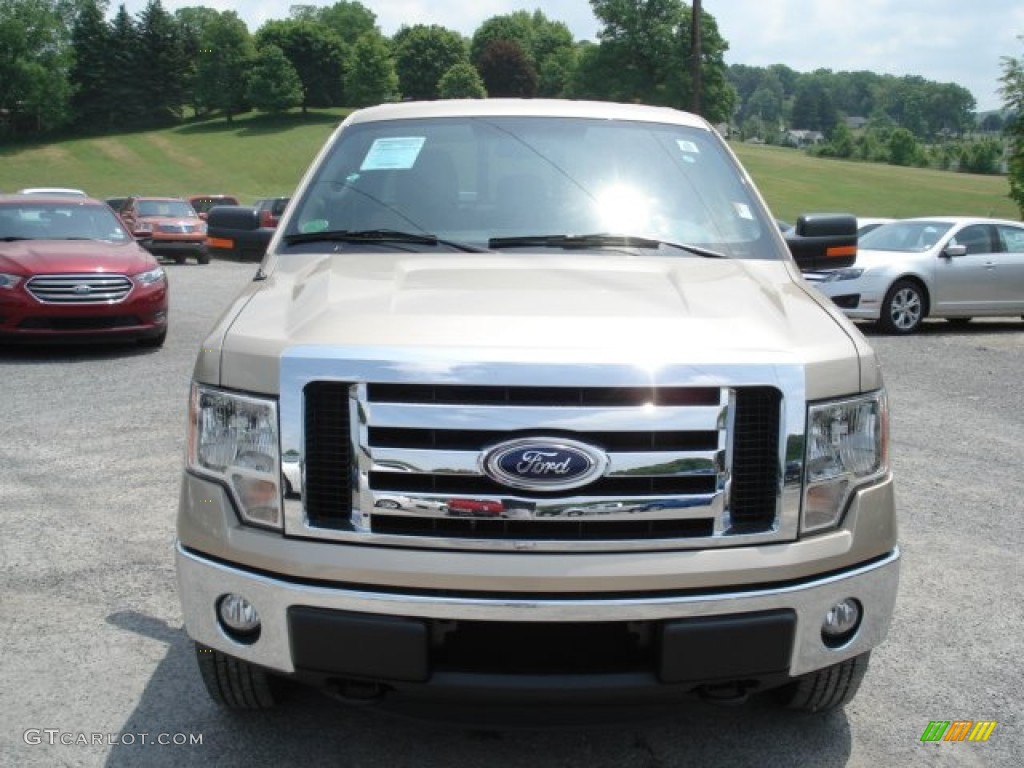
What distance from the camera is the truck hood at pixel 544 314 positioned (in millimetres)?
2648

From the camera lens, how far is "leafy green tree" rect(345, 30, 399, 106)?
352 feet

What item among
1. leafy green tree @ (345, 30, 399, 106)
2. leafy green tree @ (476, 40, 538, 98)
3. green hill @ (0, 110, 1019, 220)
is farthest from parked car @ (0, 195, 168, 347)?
leafy green tree @ (476, 40, 538, 98)

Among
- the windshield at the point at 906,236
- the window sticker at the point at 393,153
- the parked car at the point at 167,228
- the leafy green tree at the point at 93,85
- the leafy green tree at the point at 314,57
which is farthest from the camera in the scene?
the leafy green tree at the point at 314,57

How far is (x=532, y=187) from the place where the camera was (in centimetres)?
401

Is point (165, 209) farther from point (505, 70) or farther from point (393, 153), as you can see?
point (505, 70)

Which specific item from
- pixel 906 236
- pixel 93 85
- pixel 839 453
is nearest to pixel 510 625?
pixel 839 453

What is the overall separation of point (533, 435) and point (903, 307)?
12.6 meters

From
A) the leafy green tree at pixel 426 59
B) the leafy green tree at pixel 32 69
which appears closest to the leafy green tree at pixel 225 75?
the leafy green tree at pixel 32 69

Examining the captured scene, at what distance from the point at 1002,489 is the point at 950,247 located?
8.65 metres

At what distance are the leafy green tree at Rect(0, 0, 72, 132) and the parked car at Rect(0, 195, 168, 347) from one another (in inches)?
3373

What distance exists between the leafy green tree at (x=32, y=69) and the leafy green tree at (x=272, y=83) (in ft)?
53.2

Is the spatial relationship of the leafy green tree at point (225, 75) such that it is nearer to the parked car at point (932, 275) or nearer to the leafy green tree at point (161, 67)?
the leafy green tree at point (161, 67)

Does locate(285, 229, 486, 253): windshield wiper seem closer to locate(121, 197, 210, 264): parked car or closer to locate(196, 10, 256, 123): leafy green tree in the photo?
locate(121, 197, 210, 264): parked car

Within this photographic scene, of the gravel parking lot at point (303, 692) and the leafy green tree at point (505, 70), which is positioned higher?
the leafy green tree at point (505, 70)
